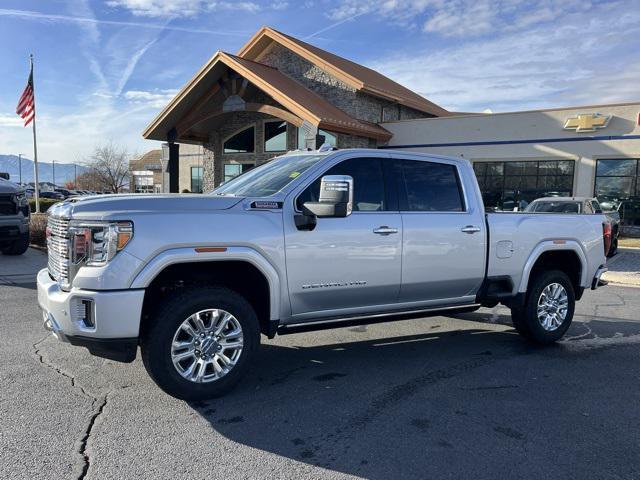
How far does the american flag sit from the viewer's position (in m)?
20.1

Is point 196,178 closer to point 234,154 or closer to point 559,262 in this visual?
point 234,154

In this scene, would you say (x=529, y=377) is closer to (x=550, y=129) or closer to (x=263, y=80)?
(x=263, y=80)

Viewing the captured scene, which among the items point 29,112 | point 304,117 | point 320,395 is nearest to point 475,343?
point 320,395

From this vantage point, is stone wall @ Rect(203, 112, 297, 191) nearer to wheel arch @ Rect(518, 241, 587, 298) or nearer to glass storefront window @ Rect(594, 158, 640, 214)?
glass storefront window @ Rect(594, 158, 640, 214)

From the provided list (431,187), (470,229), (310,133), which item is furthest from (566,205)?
(431,187)

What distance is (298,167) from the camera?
490cm

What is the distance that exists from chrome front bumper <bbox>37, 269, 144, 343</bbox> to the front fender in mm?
128

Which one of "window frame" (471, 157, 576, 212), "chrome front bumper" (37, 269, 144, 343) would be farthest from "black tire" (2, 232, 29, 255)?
"window frame" (471, 157, 576, 212)

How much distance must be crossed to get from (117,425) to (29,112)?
20.3 m

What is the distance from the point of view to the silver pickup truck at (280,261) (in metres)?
3.75

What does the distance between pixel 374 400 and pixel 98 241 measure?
240cm

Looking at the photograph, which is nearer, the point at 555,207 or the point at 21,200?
the point at 21,200

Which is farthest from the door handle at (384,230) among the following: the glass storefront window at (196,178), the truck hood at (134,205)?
the glass storefront window at (196,178)

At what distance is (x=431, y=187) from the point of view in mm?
5309
